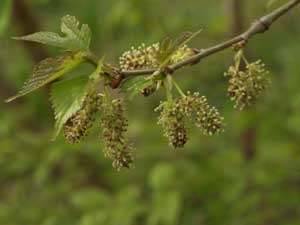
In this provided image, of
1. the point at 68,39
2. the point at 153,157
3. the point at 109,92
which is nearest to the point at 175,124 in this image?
the point at 109,92

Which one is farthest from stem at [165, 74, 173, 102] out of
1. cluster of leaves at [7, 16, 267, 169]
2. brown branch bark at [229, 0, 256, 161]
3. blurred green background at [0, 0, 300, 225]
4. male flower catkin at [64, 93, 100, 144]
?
brown branch bark at [229, 0, 256, 161]

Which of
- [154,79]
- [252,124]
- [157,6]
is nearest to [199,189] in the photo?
[252,124]

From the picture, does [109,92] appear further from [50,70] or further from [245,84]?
[245,84]

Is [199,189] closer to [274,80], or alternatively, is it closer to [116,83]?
[274,80]

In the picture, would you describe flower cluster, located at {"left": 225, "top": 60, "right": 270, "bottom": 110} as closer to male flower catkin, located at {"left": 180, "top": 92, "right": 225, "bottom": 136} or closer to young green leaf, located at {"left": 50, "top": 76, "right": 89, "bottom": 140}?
male flower catkin, located at {"left": 180, "top": 92, "right": 225, "bottom": 136}

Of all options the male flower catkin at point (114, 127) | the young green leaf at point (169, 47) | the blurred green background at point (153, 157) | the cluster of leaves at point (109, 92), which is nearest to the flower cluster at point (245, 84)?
the cluster of leaves at point (109, 92)
